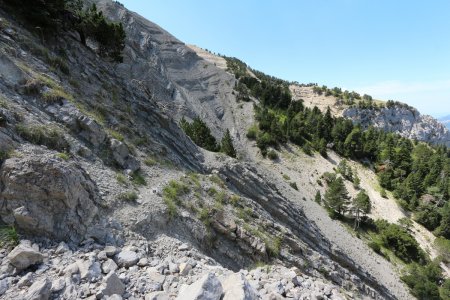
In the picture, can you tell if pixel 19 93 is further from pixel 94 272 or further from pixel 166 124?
pixel 166 124

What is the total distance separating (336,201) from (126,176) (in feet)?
151

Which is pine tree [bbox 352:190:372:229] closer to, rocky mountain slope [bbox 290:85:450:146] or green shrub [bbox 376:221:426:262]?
green shrub [bbox 376:221:426:262]

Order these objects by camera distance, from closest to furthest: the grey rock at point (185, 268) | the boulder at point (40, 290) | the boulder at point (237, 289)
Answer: the boulder at point (40, 290), the boulder at point (237, 289), the grey rock at point (185, 268)

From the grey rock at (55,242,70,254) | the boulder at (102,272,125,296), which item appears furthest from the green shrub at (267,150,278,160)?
the boulder at (102,272,125,296)

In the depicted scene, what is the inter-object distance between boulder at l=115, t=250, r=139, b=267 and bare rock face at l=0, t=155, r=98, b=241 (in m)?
2.04

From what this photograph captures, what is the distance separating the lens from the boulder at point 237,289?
28.6ft

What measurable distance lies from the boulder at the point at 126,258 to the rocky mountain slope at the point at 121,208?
0.04 meters

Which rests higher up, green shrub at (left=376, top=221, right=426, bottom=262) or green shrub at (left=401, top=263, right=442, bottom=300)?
green shrub at (left=376, top=221, right=426, bottom=262)

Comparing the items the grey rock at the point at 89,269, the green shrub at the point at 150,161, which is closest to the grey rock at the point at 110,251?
the grey rock at the point at 89,269

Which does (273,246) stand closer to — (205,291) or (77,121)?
(205,291)

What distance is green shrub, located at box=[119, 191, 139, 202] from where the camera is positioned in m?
16.2

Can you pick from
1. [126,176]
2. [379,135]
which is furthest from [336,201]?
[379,135]

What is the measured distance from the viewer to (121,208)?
609 inches

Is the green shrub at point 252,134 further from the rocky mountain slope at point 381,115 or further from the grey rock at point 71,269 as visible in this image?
the rocky mountain slope at point 381,115
